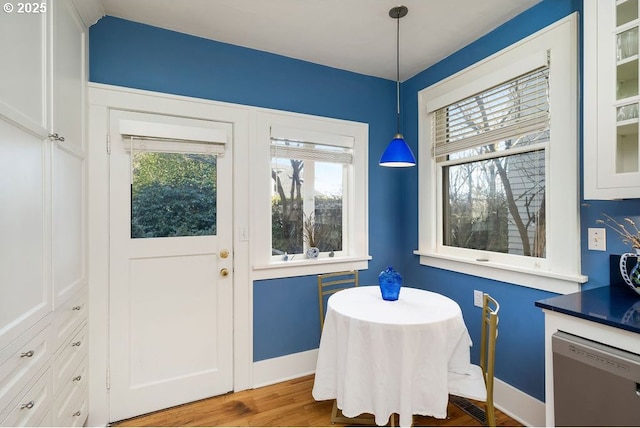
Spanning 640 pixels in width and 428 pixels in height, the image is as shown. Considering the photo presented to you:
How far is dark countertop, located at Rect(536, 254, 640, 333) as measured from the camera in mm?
1196

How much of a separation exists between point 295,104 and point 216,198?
1.02 meters

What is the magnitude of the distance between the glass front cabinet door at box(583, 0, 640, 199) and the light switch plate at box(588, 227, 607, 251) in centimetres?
28

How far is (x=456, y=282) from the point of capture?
2506 mm

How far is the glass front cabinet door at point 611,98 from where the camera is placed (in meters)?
1.38

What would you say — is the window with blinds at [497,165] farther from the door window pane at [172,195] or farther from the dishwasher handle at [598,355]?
the door window pane at [172,195]

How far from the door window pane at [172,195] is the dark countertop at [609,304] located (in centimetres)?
211

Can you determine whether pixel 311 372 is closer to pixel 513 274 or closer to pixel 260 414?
pixel 260 414

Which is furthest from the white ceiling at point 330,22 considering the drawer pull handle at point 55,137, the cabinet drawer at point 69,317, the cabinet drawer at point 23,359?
the cabinet drawer at point 23,359

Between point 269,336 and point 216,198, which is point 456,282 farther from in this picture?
point 216,198

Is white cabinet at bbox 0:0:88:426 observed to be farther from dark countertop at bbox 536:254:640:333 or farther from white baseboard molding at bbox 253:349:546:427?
dark countertop at bbox 536:254:640:333

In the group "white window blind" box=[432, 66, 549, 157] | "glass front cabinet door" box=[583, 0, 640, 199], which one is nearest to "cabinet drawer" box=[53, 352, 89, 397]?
"glass front cabinet door" box=[583, 0, 640, 199]

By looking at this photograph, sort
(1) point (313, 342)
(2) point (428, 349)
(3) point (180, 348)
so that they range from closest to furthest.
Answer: (2) point (428, 349), (3) point (180, 348), (1) point (313, 342)

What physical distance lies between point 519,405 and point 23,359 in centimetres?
264

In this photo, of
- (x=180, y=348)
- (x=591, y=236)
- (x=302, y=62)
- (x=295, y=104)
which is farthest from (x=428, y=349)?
(x=302, y=62)
